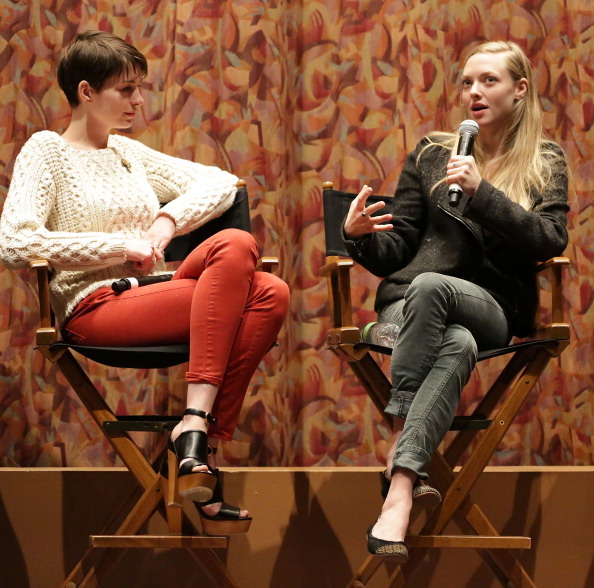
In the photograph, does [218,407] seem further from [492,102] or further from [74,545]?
[492,102]

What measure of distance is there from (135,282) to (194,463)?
0.53 metres

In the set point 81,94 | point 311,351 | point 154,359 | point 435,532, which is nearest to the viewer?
point 435,532

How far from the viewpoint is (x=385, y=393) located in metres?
2.14

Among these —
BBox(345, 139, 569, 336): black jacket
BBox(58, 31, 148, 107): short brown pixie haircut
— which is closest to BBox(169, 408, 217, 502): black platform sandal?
BBox(345, 139, 569, 336): black jacket

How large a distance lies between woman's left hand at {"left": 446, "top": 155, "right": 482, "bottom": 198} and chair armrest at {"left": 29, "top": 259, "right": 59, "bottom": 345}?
971 millimetres

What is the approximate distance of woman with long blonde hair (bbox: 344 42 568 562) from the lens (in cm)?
191

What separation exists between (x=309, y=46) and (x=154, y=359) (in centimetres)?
130

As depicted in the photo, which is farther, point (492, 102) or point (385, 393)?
point (492, 102)

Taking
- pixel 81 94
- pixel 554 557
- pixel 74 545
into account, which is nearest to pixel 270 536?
pixel 74 545

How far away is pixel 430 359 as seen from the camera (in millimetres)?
1963

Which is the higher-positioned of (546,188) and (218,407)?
(546,188)

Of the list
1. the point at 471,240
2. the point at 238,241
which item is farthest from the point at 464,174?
the point at 238,241

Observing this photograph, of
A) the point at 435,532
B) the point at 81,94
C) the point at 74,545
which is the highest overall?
the point at 81,94

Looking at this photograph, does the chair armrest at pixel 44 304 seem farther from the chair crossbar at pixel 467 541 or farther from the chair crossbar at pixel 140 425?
the chair crossbar at pixel 467 541
